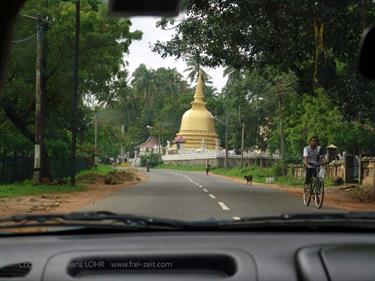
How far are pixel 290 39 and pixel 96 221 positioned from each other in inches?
649

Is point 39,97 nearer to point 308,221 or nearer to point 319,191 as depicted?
point 319,191

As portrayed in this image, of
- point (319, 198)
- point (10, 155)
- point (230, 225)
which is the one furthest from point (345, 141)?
point (230, 225)

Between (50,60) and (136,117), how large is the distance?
89095 mm

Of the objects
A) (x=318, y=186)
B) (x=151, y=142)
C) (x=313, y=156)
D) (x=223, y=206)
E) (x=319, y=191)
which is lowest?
(x=223, y=206)

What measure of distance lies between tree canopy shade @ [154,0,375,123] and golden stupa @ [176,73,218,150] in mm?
63446

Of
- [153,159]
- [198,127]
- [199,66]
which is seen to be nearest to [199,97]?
[198,127]

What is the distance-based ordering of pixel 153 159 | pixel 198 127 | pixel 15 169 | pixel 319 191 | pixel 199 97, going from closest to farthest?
pixel 319 191
pixel 15 169
pixel 198 127
pixel 199 97
pixel 153 159

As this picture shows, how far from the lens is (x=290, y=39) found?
18.7m

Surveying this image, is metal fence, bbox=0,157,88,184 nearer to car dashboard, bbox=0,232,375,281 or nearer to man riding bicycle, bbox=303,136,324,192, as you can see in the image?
man riding bicycle, bbox=303,136,324,192

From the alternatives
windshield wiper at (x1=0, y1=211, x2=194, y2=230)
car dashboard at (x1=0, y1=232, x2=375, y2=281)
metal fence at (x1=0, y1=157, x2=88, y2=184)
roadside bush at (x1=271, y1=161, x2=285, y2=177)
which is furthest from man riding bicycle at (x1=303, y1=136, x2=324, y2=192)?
roadside bush at (x1=271, y1=161, x2=285, y2=177)

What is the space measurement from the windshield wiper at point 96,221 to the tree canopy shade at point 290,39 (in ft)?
46.0

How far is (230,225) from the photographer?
113 inches

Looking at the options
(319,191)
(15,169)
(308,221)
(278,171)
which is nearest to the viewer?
(308,221)

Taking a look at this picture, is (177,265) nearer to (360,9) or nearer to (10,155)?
(360,9)
